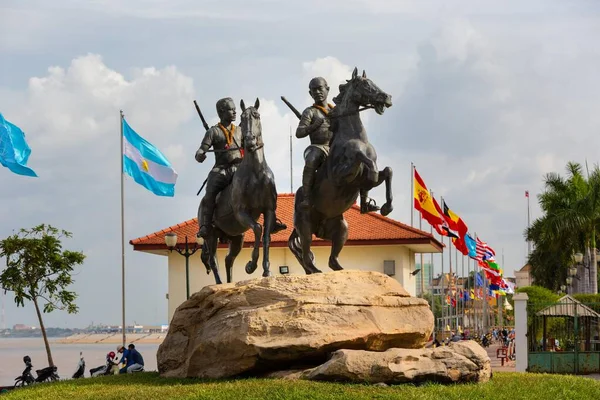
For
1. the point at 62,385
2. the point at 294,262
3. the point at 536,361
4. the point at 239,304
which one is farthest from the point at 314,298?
the point at 294,262

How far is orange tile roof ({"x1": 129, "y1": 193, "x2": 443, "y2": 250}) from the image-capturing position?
34.8m

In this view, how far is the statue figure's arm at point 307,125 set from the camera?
15.6 meters

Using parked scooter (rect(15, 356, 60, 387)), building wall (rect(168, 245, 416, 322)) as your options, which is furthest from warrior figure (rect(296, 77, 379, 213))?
building wall (rect(168, 245, 416, 322))

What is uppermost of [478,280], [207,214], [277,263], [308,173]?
[308,173]

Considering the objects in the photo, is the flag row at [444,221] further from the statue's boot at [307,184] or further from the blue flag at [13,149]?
the statue's boot at [307,184]

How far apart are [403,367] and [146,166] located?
15345 mm

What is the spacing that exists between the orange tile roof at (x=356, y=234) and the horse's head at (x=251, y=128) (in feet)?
58.9

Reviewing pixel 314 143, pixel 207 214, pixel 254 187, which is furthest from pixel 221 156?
pixel 314 143

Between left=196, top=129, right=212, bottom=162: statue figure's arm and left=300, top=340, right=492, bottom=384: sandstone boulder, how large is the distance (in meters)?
4.86

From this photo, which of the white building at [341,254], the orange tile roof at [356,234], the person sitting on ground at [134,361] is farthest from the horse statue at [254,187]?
the white building at [341,254]

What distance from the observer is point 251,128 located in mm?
15508

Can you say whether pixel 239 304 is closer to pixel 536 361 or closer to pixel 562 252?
pixel 536 361

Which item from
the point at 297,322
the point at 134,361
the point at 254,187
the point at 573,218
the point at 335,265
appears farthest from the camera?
the point at 573,218

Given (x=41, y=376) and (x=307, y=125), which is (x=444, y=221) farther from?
(x=307, y=125)
